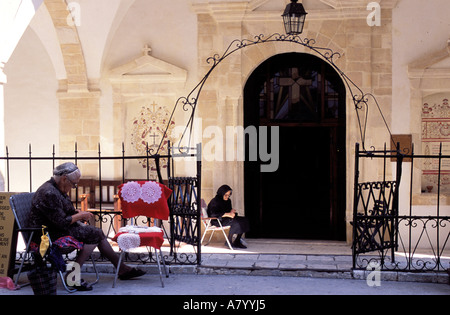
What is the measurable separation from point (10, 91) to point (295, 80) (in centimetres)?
492

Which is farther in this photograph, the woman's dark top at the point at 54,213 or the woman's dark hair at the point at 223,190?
the woman's dark hair at the point at 223,190

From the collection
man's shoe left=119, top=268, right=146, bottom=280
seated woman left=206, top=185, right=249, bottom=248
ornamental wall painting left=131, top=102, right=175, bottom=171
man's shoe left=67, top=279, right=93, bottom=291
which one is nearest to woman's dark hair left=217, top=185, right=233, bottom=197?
seated woman left=206, top=185, right=249, bottom=248

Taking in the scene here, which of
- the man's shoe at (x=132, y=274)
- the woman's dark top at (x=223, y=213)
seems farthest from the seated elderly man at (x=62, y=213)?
the woman's dark top at (x=223, y=213)

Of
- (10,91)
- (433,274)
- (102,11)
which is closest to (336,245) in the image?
(433,274)

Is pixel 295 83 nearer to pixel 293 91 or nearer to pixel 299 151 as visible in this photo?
pixel 293 91

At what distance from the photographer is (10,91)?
33.1ft

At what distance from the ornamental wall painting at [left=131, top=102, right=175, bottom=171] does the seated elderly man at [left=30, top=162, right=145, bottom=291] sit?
13.7 feet

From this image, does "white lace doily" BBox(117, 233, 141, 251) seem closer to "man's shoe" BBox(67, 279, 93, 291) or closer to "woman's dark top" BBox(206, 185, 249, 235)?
"man's shoe" BBox(67, 279, 93, 291)

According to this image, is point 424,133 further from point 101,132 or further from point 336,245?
point 101,132

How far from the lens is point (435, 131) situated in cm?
927

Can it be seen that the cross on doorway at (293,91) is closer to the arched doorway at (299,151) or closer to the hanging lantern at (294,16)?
the arched doorway at (299,151)

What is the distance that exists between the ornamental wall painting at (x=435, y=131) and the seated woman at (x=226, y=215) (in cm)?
309

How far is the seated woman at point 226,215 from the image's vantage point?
8.76 metres

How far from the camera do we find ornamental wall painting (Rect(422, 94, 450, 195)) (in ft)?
30.4
